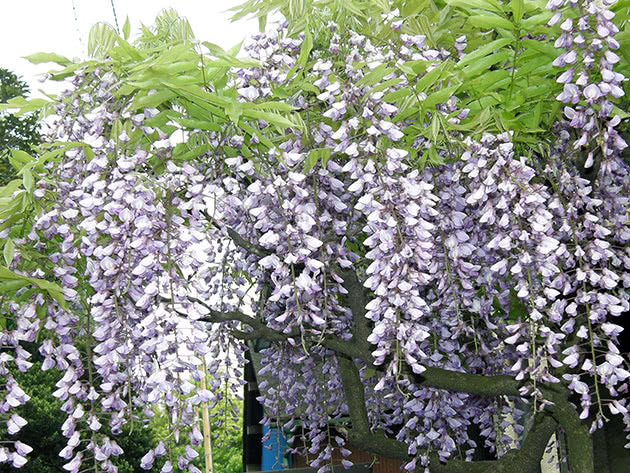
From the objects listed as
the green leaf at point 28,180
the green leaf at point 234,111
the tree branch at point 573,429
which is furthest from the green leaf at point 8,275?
the tree branch at point 573,429

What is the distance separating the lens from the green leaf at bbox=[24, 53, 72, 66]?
2.74 m

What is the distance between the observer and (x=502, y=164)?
296 cm

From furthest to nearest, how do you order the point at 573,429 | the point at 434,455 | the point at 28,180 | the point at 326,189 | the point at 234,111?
the point at 434,455 < the point at 573,429 < the point at 326,189 < the point at 28,180 < the point at 234,111

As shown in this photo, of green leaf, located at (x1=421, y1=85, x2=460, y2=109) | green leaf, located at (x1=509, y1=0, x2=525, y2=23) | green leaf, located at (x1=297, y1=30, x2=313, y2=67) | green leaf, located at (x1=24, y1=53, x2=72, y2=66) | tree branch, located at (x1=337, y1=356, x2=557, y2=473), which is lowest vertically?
tree branch, located at (x1=337, y1=356, x2=557, y2=473)

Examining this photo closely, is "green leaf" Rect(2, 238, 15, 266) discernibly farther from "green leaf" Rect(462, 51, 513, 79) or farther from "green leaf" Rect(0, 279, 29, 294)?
"green leaf" Rect(462, 51, 513, 79)

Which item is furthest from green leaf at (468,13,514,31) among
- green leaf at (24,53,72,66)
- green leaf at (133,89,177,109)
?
green leaf at (24,53,72,66)

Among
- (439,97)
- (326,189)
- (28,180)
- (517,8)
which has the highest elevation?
(517,8)

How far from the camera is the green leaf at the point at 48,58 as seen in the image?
2737 millimetres

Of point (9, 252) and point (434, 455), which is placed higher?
point (9, 252)

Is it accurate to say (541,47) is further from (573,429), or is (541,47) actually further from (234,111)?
(573,429)

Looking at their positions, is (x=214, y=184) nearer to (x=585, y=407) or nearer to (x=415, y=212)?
(x=415, y=212)

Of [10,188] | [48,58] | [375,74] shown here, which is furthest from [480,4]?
[10,188]

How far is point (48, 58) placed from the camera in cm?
279

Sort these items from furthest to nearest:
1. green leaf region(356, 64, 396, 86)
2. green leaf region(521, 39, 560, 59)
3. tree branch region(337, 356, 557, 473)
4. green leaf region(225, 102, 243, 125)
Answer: tree branch region(337, 356, 557, 473)
green leaf region(521, 39, 560, 59)
green leaf region(356, 64, 396, 86)
green leaf region(225, 102, 243, 125)
